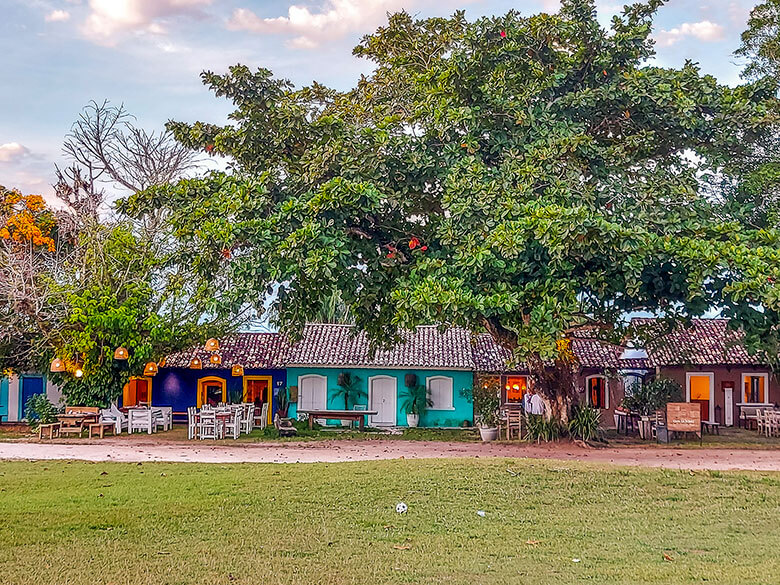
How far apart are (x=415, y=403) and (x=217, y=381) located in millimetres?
7156

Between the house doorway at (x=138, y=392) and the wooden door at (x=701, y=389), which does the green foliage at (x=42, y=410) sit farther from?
the wooden door at (x=701, y=389)

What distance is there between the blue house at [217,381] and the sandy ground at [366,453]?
6839 mm

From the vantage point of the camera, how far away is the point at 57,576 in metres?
6.64

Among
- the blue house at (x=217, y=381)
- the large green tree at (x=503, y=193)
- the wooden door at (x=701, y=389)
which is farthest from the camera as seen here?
the blue house at (x=217, y=381)

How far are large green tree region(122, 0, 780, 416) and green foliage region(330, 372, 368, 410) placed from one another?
931 centimetres

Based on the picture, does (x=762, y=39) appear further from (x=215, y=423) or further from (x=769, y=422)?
(x=215, y=423)

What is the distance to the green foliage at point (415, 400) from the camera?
88.5ft

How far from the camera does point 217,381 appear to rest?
28.7 metres

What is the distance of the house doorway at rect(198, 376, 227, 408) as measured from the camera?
28703mm

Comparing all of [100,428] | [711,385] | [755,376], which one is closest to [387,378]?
[100,428]

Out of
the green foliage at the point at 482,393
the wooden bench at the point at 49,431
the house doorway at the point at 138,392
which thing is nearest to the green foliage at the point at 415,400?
the green foliage at the point at 482,393

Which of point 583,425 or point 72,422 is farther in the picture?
point 72,422

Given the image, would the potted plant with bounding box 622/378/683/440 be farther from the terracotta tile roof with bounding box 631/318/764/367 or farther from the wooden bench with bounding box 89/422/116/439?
the wooden bench with bounding box 89/422/116/439

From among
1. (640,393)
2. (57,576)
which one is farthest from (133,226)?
(57,576)
